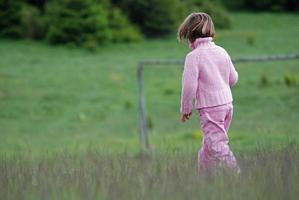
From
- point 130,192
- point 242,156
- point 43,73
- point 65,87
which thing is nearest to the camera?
point 130,192

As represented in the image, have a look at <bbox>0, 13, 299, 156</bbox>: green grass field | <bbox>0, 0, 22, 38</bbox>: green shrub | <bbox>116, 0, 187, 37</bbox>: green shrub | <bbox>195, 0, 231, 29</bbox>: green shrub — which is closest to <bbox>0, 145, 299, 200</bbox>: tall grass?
<bbox>0, 13, 299, 156</bbox>: green grass field

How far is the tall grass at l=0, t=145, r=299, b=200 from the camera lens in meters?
3.32

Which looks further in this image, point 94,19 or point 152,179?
point 94,19

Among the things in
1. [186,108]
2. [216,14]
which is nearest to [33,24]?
[216,14]

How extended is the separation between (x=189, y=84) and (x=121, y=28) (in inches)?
1252

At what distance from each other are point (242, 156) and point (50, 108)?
1654cm

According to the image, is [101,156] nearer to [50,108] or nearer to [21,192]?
[21,192]

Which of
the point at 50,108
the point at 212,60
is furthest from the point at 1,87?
the point at 212,60

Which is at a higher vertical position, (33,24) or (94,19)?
(94,19)

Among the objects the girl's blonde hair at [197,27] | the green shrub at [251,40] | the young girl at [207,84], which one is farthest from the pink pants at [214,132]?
the green shrub at [251,40]

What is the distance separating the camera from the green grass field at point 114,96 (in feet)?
50.7

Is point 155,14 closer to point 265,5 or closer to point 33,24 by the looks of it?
point 33,24

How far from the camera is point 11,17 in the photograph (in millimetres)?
37312

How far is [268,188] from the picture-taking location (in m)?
3.41
